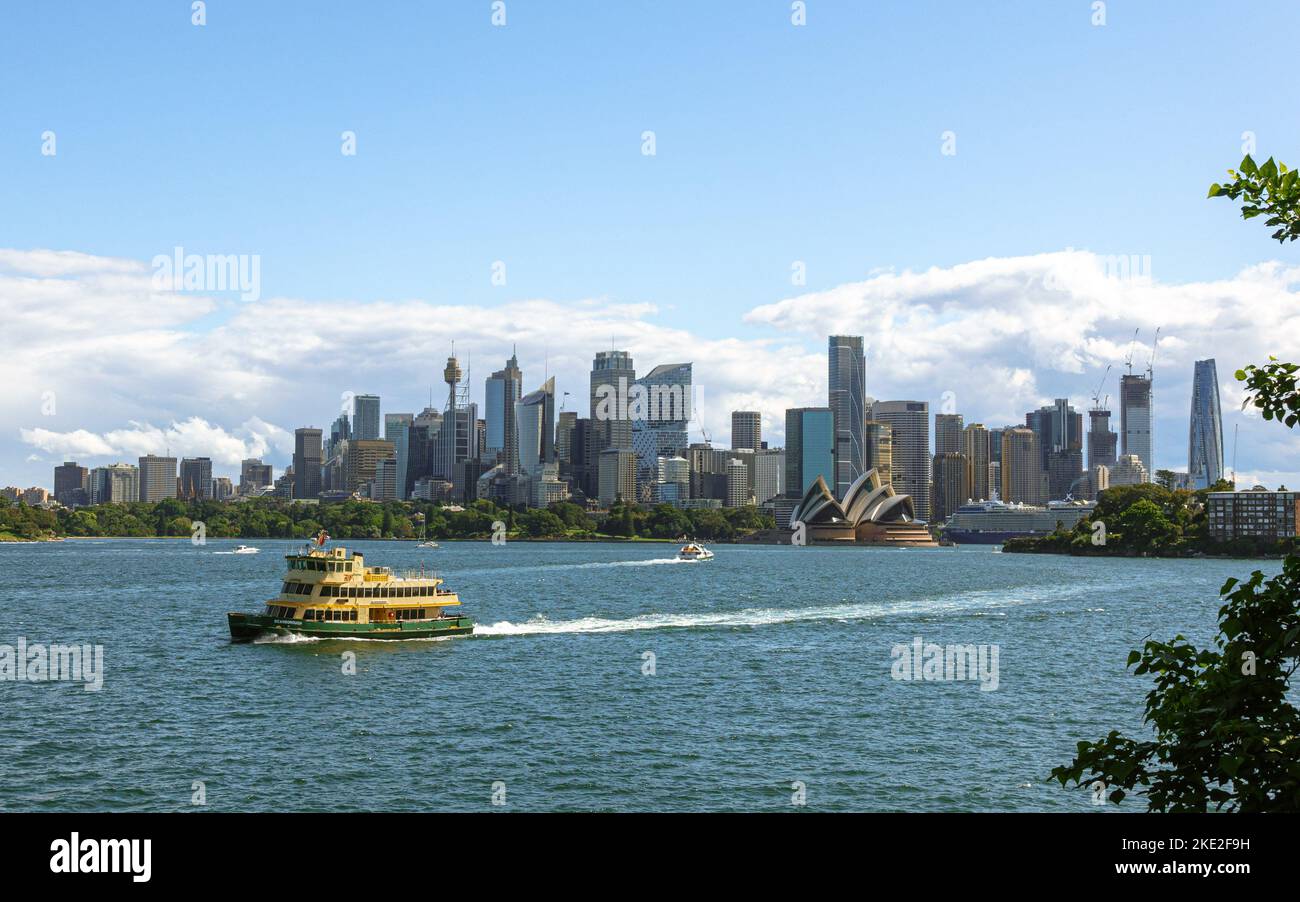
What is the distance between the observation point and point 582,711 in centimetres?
3306

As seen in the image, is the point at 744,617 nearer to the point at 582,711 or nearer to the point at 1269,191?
the point at 582,711

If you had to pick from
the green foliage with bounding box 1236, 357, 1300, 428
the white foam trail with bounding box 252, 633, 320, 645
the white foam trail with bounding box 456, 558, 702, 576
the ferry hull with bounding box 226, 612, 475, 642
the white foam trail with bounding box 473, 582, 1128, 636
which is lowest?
the white foam trail with bounding box 456, 558, 702, 576

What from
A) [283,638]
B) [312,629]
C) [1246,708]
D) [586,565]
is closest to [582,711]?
[312,629]

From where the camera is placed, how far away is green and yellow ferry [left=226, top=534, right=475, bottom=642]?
4903 centimetres

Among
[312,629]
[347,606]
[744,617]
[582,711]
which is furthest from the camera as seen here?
[744,617]

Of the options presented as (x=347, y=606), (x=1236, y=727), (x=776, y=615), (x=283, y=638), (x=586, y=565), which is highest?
(x=1236, y=727)

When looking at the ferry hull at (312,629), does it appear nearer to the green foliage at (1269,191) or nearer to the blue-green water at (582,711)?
the blue-green water at (582,711)

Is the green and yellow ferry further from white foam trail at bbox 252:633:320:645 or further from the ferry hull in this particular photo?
white foam trail at bbox 252:633:320:645

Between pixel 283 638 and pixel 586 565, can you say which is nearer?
pixel 283 638

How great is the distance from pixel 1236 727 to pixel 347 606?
46571 mm

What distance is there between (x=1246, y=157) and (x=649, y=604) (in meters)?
63.2

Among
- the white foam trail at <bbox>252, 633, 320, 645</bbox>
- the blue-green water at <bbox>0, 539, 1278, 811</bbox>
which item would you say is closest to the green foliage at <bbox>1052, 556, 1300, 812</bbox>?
the blue-green water at <bbox>0, 539, 1278, 811</bbox>
